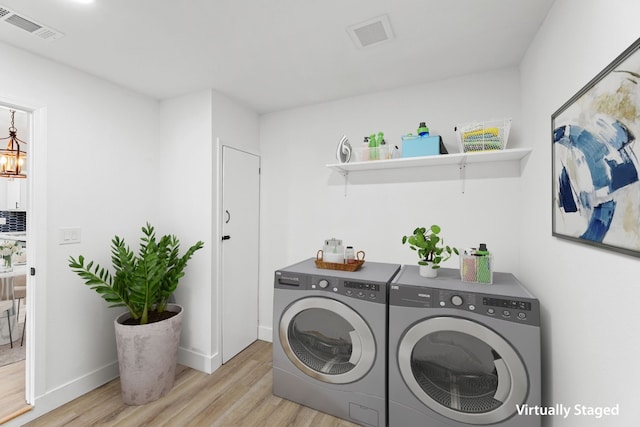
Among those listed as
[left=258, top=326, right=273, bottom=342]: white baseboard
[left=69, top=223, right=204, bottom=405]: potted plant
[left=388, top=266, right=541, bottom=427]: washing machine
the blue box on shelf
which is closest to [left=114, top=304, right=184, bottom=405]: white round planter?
[left=69, top=223, right=204, bottom=405]: potted plant

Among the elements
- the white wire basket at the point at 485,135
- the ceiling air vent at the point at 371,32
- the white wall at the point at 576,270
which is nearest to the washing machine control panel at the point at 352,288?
the white wall at the point at 576,270

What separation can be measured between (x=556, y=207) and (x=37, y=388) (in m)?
3.19

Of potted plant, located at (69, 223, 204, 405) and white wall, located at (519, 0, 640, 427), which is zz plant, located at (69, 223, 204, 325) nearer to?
potted plant, located at (69, 223, 204, 405)

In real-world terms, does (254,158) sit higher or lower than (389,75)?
lower

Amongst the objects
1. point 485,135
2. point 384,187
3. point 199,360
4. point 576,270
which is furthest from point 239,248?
point 576,270

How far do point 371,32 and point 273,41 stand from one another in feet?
1.93

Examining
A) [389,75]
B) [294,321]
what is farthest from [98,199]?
[389,75]

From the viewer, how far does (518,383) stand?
1418mm

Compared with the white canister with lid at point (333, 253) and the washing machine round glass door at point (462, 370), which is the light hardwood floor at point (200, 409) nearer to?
the washing machine round glass door at point (462, 370)

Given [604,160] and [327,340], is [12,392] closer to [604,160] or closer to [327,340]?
[327,340]

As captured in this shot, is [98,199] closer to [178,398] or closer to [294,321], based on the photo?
[178,398]

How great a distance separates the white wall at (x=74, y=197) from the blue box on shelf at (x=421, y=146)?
2248 millimetres

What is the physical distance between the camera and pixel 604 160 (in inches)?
38.9

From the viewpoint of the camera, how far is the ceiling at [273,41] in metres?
1.46
